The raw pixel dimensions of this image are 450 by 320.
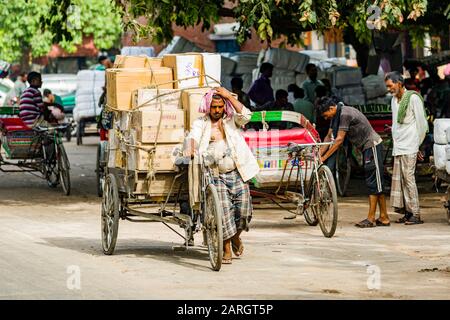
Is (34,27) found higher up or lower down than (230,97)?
higher up

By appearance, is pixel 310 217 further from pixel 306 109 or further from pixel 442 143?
pixel 306 109

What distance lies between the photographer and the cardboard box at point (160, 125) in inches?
494

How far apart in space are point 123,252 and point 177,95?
175 centimetres

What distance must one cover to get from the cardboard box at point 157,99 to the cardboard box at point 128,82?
0.53 ft

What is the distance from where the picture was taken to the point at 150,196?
1262cm

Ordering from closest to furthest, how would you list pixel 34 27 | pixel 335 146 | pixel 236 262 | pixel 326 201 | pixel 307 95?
pixel 236 262, pixel 326 201, pixel 335 146, pixel 307 95, pixel 34 27

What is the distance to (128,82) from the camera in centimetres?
1312

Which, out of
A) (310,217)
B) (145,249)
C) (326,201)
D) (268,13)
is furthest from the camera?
(268,13)

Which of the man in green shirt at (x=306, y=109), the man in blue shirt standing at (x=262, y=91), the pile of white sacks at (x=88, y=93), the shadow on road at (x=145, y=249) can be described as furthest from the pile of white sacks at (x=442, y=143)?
the pile of white sacks at (x=88, y=93)

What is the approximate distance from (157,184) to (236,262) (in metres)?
1.08

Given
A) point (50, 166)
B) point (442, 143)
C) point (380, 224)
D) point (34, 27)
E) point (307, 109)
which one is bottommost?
point (380, 224)

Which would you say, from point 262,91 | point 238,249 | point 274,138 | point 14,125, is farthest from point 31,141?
point 238,249

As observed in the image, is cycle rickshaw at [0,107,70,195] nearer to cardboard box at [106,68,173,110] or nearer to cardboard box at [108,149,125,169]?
cardboard box at [108,149,125,169]
